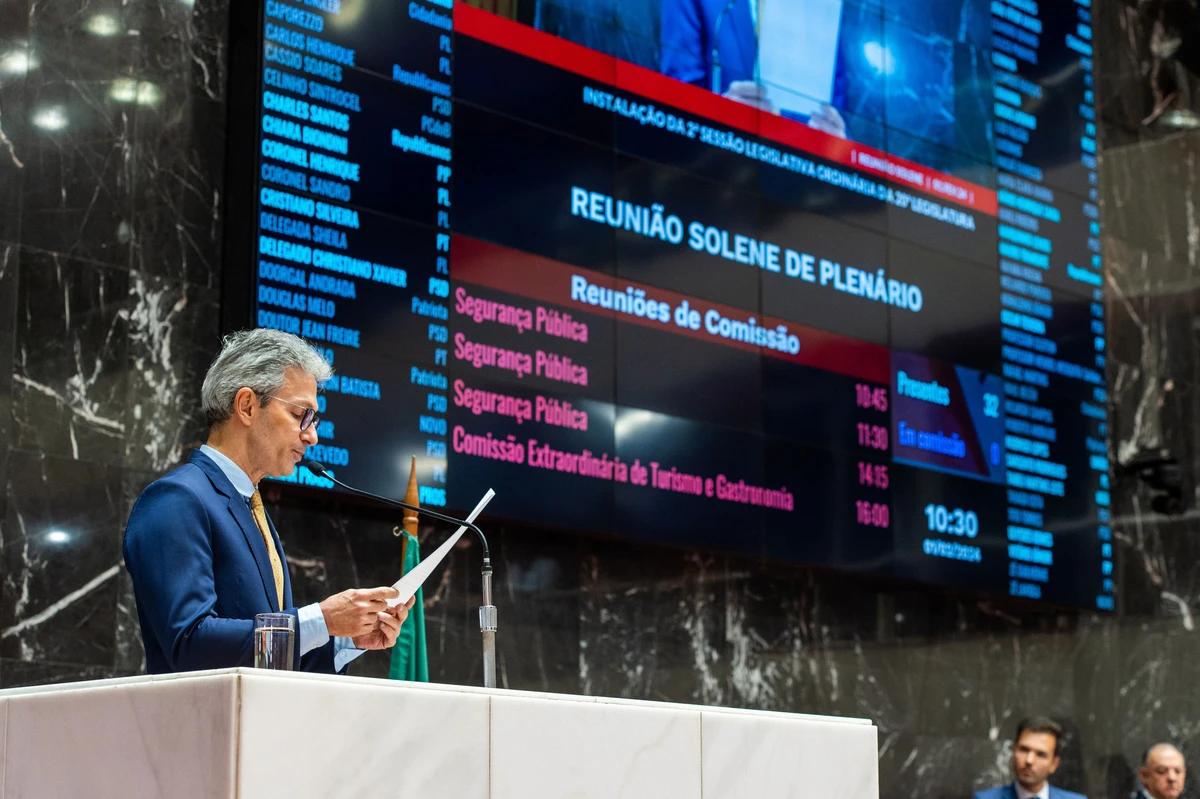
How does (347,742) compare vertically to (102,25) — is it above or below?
below

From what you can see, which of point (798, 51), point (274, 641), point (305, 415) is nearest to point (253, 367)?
point (305, 415)

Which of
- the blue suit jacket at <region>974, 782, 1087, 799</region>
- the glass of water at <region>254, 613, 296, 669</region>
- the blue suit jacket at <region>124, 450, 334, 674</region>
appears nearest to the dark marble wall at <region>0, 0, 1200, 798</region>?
the blue suit jacket at <region>974, 782, 1087, 799</region>

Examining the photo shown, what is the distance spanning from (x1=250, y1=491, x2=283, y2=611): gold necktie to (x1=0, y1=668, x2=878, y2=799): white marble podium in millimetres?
687

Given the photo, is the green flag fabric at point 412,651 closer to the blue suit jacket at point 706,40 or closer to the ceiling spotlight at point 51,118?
the ceiling spotlight at point 51,118

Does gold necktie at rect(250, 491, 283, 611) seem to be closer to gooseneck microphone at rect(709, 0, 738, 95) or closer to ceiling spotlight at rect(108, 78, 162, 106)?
ceiling spotlight at rect(108, 78, 162, 106)

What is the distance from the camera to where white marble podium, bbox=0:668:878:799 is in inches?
91.0

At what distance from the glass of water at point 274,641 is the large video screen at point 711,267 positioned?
215cm

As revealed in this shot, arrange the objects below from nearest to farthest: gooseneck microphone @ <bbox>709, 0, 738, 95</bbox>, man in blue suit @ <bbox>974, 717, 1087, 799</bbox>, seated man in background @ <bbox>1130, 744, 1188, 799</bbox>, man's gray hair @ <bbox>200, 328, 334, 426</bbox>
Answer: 1. man's gray hair @ <bbox>200, 328, 334, 426</bbox>
2. gooseneck microphone @ <bbox>709, 0, 738, 95</bbox>
3. man in blue suit @ <bbox>974, 717, 1087, 799</bbox>
4. seated man in background @ <bbox>1130, 744, 1188, 799</bbox>

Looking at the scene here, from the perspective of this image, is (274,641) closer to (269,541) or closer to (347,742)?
(347,742)

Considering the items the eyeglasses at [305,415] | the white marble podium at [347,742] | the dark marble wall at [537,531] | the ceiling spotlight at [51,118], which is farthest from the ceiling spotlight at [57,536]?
the white marble podium at [347,742]

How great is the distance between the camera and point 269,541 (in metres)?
3.24

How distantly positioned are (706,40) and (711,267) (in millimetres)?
793

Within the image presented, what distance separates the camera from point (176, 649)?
2.80m

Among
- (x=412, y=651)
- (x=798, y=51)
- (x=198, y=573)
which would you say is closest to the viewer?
(x=198, y=573)
